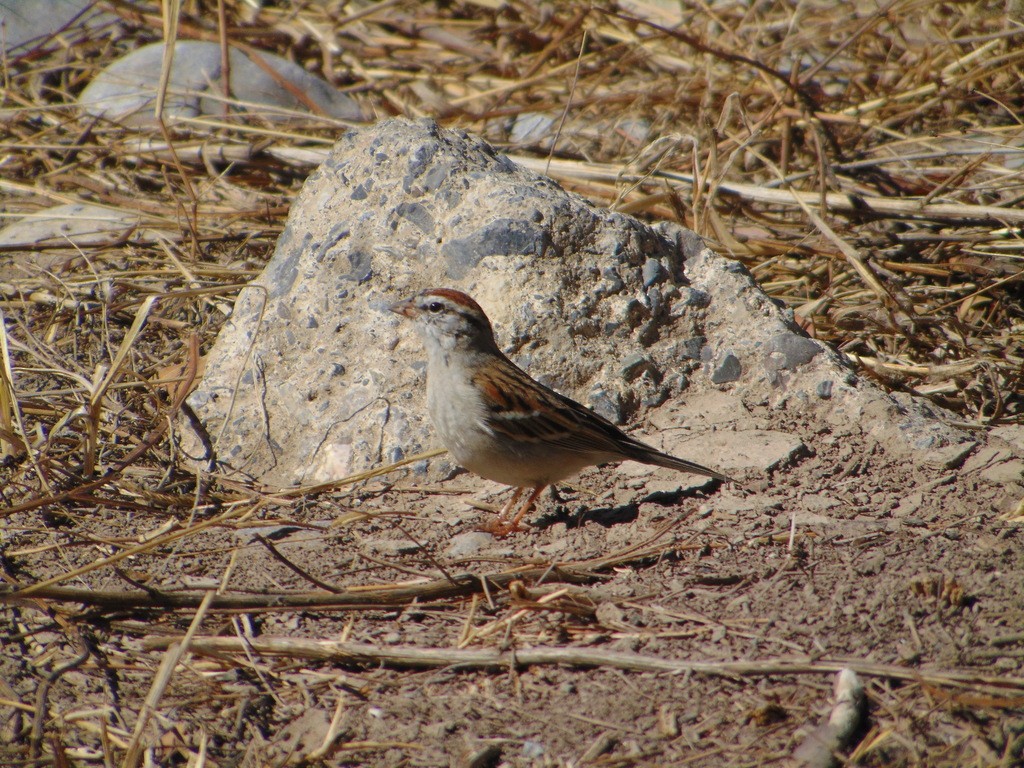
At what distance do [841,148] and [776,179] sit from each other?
2.29 feet

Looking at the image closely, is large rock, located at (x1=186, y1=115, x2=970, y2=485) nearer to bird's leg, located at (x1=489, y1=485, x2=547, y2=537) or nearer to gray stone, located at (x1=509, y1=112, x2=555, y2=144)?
bird's leg, located at (x1=489, y1=485, x2=547, y2=537)

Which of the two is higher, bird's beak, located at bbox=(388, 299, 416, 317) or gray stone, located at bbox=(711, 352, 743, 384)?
bird's beak, located at bbox=(388, 299, 416, 317)

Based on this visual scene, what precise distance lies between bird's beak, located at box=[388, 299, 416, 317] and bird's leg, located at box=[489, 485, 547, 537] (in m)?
0.97

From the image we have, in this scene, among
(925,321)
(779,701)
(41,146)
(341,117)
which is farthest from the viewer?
(341,117)

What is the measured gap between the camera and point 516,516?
4.34 m

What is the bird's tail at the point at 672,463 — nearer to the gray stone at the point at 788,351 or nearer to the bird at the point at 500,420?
the bird at the point at 500,420

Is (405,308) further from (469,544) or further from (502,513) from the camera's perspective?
(469,544)

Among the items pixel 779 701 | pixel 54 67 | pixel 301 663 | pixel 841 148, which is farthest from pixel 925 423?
pixel 54 67

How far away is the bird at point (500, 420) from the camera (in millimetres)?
4160

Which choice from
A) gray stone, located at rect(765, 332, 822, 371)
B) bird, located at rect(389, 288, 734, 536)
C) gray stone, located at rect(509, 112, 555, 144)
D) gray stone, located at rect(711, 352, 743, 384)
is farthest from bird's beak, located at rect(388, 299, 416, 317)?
gray stone, located at rect(509, 112, 555, 144)

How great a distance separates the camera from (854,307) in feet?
18.6

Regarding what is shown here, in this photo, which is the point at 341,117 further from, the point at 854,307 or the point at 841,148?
the point at 854,307

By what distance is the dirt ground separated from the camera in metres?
2.71

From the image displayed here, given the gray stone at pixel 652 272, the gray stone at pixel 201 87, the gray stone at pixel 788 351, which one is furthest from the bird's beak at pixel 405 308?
the gray stone at pixel 201 87
